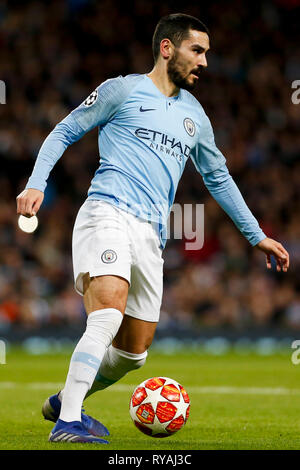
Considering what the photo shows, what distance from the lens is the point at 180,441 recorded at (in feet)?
18.3

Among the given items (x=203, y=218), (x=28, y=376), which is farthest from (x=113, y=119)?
(x=203, y=218)

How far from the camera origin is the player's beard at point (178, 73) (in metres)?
5.91

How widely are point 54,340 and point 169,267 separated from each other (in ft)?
8.92

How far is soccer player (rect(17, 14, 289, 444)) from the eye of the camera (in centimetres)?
521

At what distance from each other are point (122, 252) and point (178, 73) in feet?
4.45

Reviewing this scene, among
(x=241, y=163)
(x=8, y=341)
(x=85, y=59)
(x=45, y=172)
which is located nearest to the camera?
(x=45, y=172)

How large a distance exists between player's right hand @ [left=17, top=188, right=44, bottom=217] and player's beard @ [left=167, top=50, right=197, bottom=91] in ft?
4.62

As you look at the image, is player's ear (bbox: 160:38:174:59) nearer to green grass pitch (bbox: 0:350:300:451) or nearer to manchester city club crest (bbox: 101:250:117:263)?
manchester city club crest (bbox: 101:250:117:263)

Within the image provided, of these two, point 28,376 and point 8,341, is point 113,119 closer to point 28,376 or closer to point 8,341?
point 28,376

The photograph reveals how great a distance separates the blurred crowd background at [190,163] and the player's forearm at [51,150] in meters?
10.5
